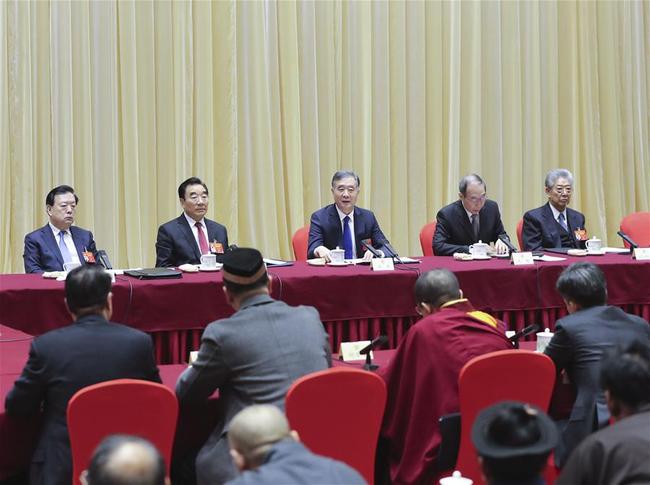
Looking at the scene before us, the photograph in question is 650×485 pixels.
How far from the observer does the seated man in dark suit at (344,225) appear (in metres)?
5.93

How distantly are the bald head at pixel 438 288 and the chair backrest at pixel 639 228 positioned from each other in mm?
3722

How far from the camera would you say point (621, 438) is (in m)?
1.90

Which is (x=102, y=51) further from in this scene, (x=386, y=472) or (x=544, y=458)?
(x=544, y=458)

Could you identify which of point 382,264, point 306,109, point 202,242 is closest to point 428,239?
point 382,264

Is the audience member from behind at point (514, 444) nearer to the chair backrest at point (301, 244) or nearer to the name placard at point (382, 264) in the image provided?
the name placard at point (382, 264)

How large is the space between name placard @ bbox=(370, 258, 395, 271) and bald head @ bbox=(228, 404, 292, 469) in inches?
125

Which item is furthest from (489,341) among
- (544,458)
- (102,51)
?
(102,51)

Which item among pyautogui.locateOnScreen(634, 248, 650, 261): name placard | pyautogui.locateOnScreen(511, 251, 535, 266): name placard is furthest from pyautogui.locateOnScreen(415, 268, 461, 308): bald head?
pyautogui.locateOnScreen(634, 248, 650, 261): name placard

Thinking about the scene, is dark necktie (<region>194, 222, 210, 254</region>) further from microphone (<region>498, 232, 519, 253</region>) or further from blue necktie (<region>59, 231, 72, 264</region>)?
microphone (<region>498, 232, 519, 253</region>)

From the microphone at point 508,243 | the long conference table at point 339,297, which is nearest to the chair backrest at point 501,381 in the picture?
the long conference table at point 339,297

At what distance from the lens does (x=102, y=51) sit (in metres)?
7.27

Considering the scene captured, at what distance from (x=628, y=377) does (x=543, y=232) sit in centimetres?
417

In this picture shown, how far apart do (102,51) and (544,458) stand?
624cm

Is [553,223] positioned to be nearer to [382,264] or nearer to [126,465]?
[382,264]
